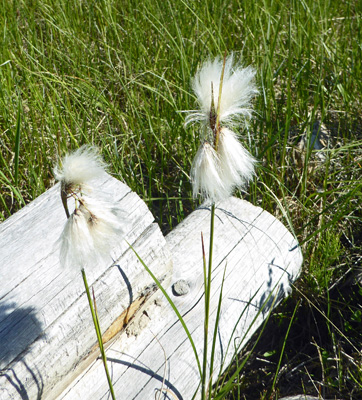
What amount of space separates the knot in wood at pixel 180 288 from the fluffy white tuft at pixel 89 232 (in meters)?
0.77

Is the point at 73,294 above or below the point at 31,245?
below

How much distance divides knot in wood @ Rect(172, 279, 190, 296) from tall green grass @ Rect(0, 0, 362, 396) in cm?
49

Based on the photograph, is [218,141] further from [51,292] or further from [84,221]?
[51,292]

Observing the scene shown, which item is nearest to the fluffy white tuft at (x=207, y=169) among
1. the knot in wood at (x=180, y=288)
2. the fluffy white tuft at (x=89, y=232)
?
the fluffy white tuft at (x=89, y=232)

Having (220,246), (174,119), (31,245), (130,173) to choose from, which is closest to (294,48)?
(174,119)

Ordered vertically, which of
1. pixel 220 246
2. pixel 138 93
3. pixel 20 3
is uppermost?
pixel 20 3

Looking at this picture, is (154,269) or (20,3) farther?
(20,3)

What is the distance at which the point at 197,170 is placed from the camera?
0.97 m

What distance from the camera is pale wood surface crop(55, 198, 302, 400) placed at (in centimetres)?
150

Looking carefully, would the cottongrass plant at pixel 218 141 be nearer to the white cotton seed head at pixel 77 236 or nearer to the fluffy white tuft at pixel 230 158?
the fluffy white tuft at pixel 230 158

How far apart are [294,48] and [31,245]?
2.14m

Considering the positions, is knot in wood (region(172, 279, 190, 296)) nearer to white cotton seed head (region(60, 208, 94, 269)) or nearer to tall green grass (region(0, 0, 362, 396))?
tall green grass (region(0, 0, 362, 396))

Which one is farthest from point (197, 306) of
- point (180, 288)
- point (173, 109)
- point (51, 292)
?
point (173, 109)

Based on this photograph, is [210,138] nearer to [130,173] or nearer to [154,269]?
[154,269]
